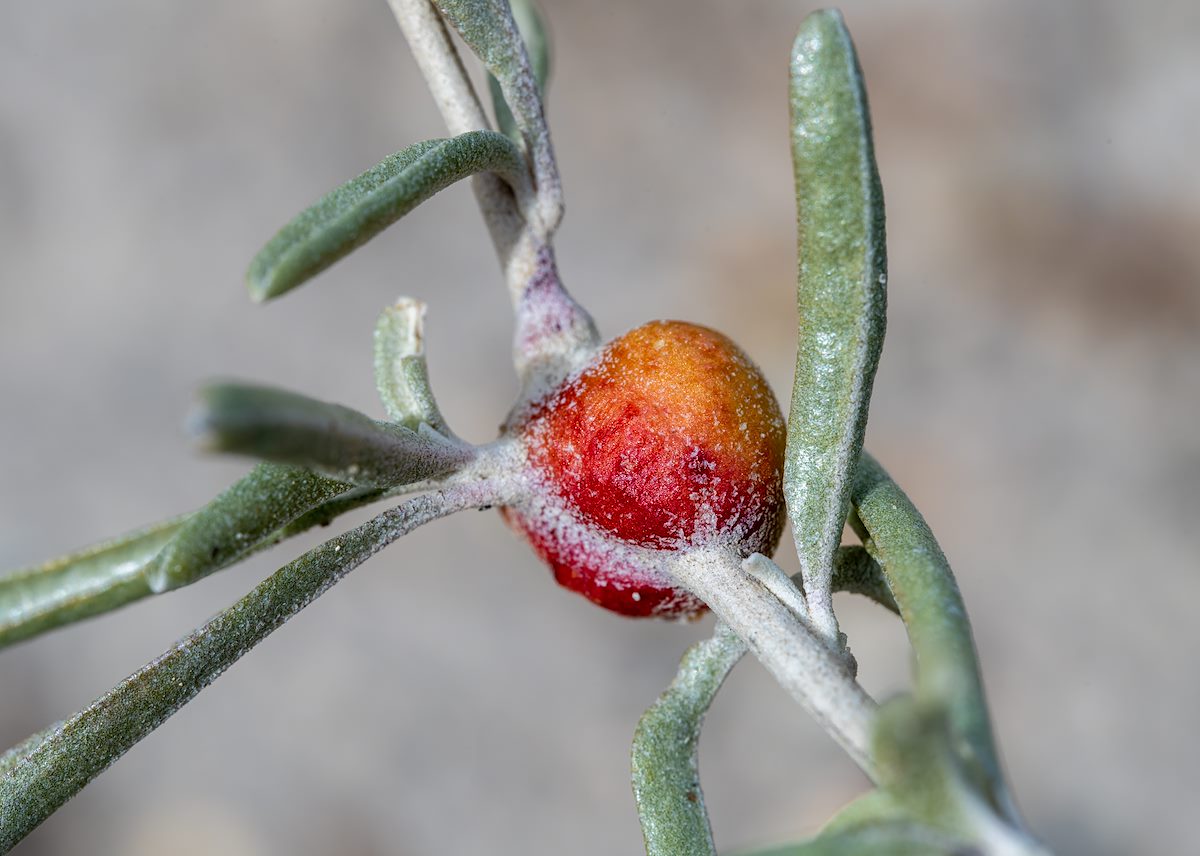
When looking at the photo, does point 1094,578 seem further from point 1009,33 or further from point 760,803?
point 1009,33

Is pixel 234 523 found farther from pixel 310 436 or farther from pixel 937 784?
pixel 937 784

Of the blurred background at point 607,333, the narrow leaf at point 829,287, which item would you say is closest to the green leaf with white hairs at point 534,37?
the narrow leaf at point 829,287

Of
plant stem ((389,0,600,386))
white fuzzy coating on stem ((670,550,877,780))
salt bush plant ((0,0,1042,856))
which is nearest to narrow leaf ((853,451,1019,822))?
salt bush plant ((0,0,1042,856))

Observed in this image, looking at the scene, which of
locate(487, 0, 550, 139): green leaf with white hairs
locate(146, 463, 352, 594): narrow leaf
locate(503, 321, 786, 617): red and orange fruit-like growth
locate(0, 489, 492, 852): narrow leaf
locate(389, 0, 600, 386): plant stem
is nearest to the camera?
locate(146, 463, 352, 594): narrow leaf

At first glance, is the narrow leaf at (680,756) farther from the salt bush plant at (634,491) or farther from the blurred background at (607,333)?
the blurred background at (607,333)

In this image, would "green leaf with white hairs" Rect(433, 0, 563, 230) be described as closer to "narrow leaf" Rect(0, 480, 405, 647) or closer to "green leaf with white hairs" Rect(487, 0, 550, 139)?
"green leaf with white hairs" Rect(487, 0, 550, 139)

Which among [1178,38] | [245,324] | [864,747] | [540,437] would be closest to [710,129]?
[1178,38]
